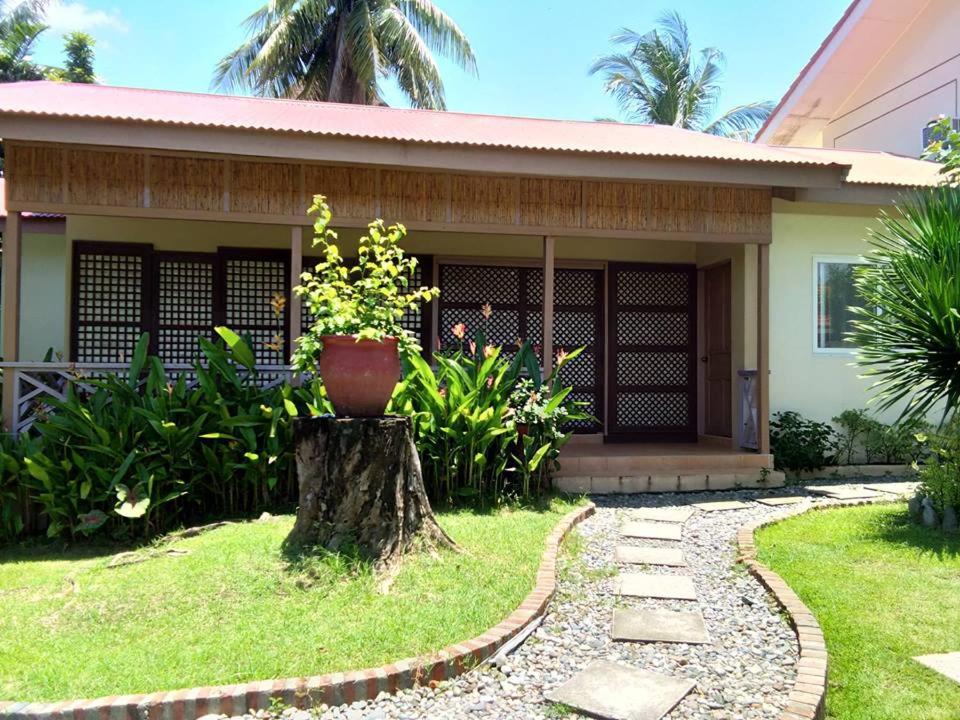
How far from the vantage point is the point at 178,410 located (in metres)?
6.16

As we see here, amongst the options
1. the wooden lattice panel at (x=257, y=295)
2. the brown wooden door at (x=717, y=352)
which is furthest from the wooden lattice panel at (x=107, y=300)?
the brown wooden door at (x=717, y=352)

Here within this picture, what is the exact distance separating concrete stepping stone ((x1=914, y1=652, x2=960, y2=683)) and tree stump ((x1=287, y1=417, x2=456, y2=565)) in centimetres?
268

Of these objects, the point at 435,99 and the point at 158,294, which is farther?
the point at 435,99

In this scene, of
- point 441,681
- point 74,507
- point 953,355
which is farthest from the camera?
point 74,507

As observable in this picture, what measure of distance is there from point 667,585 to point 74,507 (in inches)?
174

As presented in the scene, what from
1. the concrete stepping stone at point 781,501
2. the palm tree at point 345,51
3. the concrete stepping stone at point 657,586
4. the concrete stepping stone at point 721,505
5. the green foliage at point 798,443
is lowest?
the concrete stepping stone at point 657,586

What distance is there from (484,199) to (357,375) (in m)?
3.35

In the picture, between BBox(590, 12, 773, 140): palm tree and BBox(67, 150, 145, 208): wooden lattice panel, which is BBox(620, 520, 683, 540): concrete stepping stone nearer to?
BBox(67, 150, 145, 208): wooden lattice panel

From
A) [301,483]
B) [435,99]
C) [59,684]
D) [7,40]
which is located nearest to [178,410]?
[301,483]

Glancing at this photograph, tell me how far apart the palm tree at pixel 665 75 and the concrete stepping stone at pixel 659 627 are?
25.0 m

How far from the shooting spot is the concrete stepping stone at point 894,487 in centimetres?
754

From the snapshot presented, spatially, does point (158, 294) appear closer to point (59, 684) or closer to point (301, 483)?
point (301, 483)

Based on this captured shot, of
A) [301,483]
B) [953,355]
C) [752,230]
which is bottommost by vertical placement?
[301,483]

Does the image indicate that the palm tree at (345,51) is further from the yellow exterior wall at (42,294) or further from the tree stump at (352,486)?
the tree stump at (352,486)
